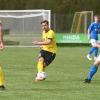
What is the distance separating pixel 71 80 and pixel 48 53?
40.3 inches

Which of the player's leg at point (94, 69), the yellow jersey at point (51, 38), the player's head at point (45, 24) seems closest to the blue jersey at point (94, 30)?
the yellow jersey at point (51, 38)

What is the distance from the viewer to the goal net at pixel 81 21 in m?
43.1

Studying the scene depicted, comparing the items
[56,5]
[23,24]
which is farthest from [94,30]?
[56,5]

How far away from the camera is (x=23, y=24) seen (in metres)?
41.1

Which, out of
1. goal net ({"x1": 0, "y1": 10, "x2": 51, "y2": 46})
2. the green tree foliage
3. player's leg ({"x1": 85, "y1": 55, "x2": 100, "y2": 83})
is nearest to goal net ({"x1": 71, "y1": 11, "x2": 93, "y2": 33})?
goal net ({"x1": 0, "y1": 10, "x2": 51, "y2": 46})

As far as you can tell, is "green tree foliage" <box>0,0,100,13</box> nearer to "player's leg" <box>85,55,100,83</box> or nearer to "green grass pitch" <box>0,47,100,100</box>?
"green grass pitch" <box>0,47,100,100</box>

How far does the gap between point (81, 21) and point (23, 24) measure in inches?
221

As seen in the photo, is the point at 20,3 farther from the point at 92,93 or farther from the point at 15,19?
the point at 92,93

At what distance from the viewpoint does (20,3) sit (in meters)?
64.5

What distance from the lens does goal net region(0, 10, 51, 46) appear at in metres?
40.8

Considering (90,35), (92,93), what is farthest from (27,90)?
(90,35)

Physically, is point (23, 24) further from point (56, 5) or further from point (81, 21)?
point (56, 5)

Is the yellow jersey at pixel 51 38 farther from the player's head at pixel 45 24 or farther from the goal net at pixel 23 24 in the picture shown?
the goal net at pixel 23 24

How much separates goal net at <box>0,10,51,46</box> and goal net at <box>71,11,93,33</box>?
3.25 m
